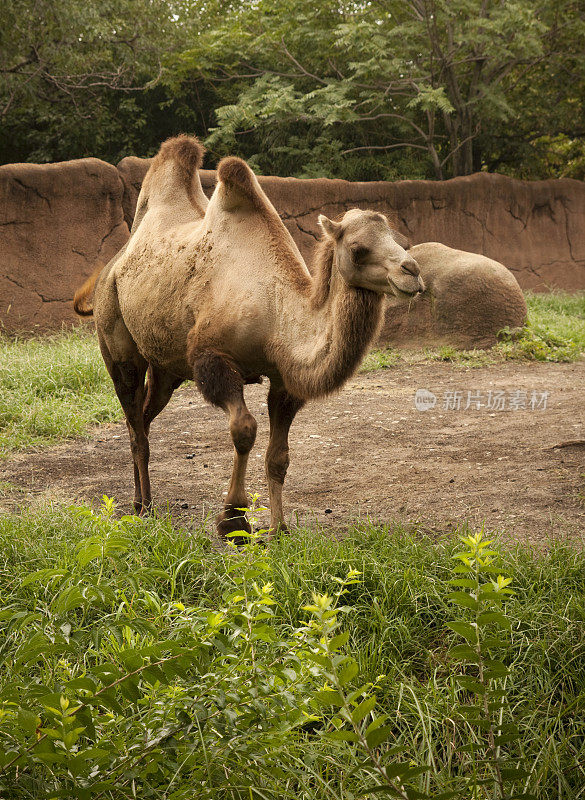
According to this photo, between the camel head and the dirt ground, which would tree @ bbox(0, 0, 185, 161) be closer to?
the dirt ground

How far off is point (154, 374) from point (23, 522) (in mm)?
1526

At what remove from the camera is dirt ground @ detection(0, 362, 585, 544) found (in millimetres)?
4230

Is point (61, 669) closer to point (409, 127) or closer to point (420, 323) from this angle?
point (420, 323)

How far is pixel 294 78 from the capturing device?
46.6ft

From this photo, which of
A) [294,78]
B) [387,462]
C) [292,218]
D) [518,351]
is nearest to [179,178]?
[387,462]

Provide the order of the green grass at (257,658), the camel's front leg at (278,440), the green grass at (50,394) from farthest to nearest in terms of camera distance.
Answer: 1. the green grass at (50,394)
2. the camel's front leg at (278,440)
3. the green grass at (257,658)

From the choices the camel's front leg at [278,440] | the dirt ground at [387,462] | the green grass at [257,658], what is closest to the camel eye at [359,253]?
the dirt ground at [387,462]

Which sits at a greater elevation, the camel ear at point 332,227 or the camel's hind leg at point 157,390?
the camel ear at point 332,227

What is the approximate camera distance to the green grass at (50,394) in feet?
21.0

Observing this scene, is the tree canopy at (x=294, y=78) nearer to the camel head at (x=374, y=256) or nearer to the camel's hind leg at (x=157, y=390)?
the camel's hind leg at (x=157, y=390)

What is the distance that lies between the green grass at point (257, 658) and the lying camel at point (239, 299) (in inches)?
27.9

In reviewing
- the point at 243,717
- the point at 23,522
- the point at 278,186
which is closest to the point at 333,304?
the point at 23,522

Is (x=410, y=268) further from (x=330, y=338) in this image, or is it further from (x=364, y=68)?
(x=364, y=68)


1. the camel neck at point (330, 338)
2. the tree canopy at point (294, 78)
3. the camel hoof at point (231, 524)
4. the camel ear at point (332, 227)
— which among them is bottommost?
the camel hoof at point (231, 524)
